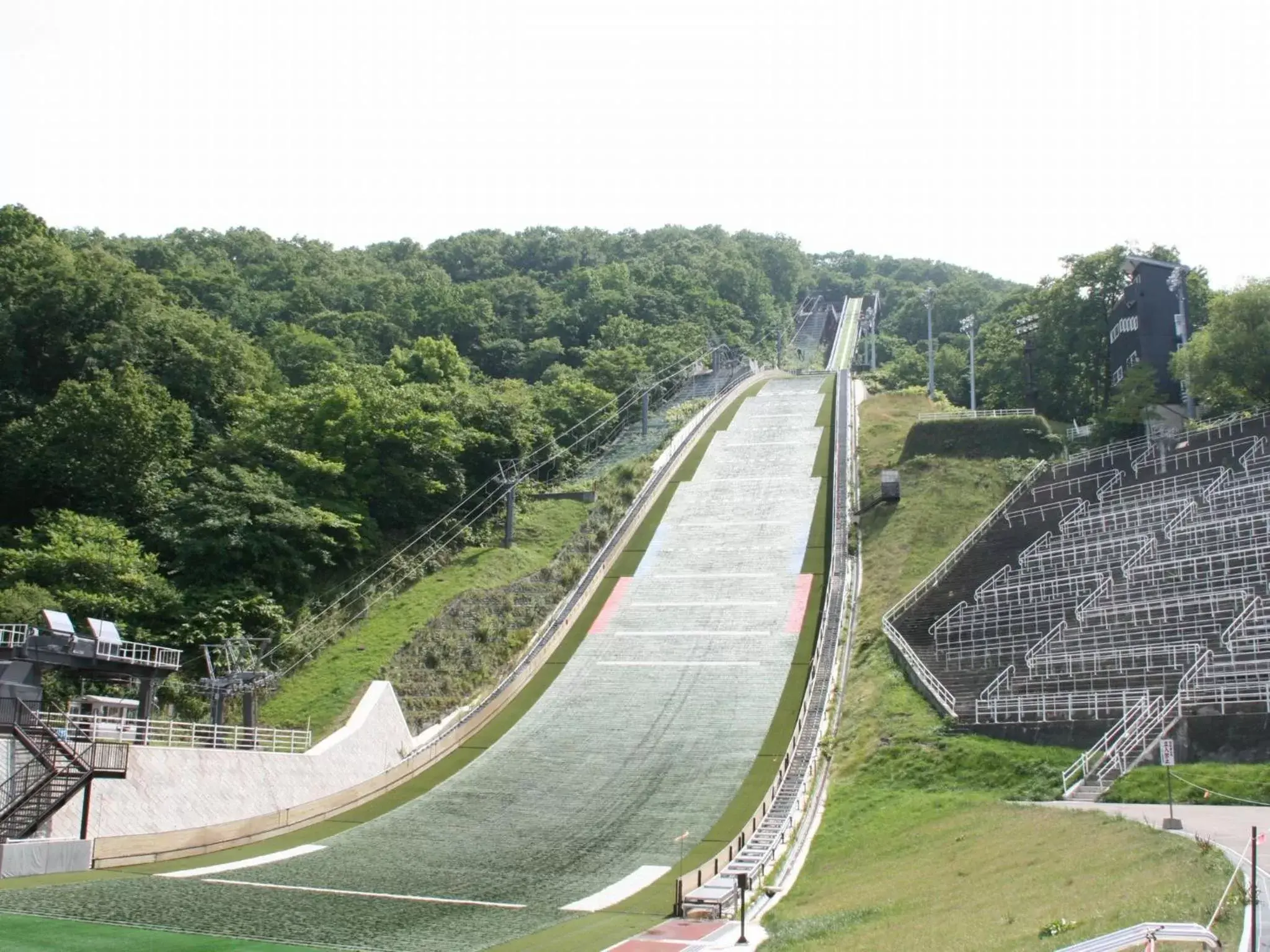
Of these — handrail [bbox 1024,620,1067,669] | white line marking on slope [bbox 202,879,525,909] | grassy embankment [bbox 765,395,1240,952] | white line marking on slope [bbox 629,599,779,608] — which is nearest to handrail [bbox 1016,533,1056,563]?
grassy embankment [bbox 765,395,1240,952]

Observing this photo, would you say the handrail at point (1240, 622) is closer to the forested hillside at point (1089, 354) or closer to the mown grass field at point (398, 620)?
the forested hillside at point (1089, 354)

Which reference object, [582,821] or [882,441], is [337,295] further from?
[582,821]

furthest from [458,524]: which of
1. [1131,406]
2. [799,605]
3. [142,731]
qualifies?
[1131,406]

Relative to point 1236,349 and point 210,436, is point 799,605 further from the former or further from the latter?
point 210,436

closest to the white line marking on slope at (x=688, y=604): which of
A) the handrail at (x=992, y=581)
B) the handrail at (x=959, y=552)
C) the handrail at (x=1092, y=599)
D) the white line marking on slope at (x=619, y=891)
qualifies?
the handrail at (x=959, y=552)

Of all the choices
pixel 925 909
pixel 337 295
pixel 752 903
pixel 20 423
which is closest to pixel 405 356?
pixel 20 423

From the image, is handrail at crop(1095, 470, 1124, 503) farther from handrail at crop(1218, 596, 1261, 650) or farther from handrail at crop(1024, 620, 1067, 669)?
handrail at crop(1218, 596, 1261, 650)
